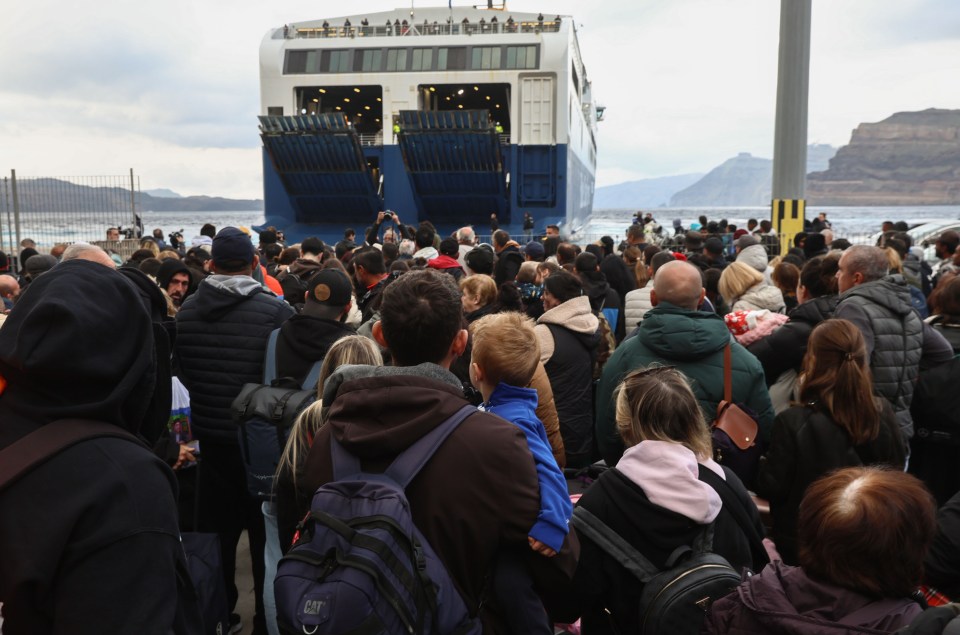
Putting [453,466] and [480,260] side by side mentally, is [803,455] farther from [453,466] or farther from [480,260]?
[480,260]

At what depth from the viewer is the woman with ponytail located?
2988 millimetres

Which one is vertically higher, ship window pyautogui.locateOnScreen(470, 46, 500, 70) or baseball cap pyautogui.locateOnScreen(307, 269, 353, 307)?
ship window pyautogui.locateOnScreen(470, 46, 500, 70)

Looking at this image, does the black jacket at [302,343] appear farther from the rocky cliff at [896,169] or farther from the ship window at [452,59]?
the rocky cliff at [896,169]

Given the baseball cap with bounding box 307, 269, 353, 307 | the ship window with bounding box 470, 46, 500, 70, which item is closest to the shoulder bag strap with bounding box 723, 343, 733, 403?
the baseball cap with bounding box 307, 269, 353, 307

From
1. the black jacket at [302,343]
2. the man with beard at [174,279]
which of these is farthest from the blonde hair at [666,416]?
the man with beard at [174,279]

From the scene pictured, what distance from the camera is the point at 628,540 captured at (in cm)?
223

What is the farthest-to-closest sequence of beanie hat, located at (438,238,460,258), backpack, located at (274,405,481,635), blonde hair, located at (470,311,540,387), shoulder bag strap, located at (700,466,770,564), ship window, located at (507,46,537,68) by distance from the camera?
ship window, located at (507,46,537,68)
beanie hat, located at (438,238,460,258)
blonde hair, located at (470,311,540,387)
shoulder bag strap, located at (700,466,770,564)
backpack, located at (274,405,481,635)

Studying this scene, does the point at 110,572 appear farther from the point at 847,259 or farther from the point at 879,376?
the point at 847,259

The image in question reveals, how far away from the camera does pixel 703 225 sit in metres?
14.3

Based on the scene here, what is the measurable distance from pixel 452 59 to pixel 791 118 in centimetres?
1059

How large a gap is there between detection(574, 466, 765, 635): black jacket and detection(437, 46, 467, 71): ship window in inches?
780

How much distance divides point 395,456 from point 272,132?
16.9 metres

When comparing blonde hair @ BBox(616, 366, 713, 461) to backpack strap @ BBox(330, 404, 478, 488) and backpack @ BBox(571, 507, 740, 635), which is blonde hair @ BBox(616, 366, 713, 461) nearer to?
backpack @ BBox(571, 507, 740, 635)

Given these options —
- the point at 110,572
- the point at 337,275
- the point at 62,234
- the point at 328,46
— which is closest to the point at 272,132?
the point at 328,46
